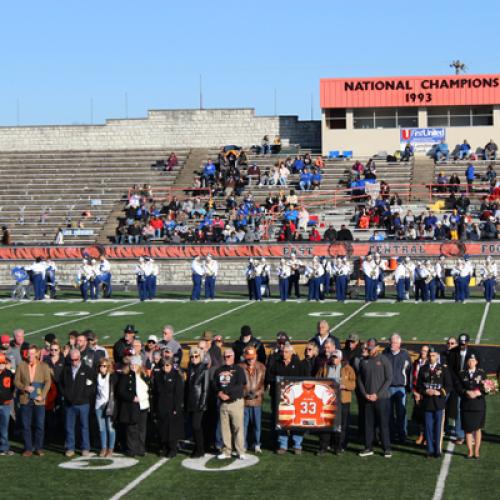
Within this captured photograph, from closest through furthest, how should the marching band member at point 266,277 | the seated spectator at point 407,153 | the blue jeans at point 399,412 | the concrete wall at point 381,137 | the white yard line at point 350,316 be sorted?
the blue jeans at point 399,412 < the white yard line at point 350,316 < the marching band member at point 266,277 < the seated spectator at point 407,153 < the concrete wall at point 381,137

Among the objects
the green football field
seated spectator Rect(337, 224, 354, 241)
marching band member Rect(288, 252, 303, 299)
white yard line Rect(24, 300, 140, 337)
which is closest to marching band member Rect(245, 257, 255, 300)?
marching band member Rect(288, 252, 303, 299)

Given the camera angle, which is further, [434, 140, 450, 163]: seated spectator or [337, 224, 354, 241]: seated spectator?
[434, 140, 450, 163]: seated spectator

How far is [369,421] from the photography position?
555 inches

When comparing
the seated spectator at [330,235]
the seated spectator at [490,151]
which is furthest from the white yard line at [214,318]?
the seated spectator at [490,151]

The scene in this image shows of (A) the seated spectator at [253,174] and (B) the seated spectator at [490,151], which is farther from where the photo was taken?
(B) the seated spectator at [490,151]

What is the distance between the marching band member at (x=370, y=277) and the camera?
104 ft

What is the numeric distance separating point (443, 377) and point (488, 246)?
955 inches

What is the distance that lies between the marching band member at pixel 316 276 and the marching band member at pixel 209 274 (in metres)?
2.78

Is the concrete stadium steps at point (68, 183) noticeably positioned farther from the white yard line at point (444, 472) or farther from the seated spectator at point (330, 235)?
the white yard line at point (444, 472)

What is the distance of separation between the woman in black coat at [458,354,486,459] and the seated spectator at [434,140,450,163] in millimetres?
35425

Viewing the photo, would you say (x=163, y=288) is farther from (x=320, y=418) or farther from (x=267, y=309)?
(x=320, y=418)

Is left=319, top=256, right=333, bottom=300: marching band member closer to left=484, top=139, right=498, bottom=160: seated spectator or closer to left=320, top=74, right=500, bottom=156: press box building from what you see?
left=484, top=139, right=498, bottom=160: seated spectator

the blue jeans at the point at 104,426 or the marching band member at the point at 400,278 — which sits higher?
the marching band member at the point at 400,278

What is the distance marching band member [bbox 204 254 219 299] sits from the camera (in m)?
32.7
